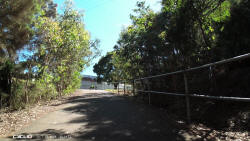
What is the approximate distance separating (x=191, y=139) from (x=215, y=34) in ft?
17.8

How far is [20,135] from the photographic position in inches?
155

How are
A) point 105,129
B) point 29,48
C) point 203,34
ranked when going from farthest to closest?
point 29,48 < point 203,34 < point 105,129

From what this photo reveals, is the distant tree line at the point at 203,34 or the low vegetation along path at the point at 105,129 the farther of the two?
the distant tree line at the point at 203,34

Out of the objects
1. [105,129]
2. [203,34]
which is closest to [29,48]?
[105,129]

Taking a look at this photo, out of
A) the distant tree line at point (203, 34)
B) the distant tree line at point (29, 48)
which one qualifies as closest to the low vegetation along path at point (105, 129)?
the distant tree line at point (203, 34)

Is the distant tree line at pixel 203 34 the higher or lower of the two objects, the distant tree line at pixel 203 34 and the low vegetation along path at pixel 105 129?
the higher

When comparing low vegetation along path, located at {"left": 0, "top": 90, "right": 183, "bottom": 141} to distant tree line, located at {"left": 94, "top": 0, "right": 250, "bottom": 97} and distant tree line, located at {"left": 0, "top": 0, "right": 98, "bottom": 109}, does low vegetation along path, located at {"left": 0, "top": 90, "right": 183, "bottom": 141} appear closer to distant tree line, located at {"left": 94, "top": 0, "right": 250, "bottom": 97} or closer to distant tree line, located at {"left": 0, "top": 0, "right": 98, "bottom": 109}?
distant tree line, located at {"left": 94, "top": 0, "right": 250, "bottom": 97}

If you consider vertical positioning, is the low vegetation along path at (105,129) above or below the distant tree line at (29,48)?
below

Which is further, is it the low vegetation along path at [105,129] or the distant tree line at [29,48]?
the distant tree line at [29,48]

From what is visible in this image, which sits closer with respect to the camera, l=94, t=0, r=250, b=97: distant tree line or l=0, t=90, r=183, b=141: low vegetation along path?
l=0, t=90, r=183, b=141: low vegetation along path

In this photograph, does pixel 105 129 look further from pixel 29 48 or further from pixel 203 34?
pixel 29 48

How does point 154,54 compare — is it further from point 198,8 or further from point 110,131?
point 110,131

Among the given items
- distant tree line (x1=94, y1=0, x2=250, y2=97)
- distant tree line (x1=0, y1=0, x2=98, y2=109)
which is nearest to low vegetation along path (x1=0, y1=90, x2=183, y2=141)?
distant tree line (x1=94, y1=0, x2=250, y2=97)

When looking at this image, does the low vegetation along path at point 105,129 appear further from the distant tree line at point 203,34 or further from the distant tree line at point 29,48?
the distant tree line at point 29,48
